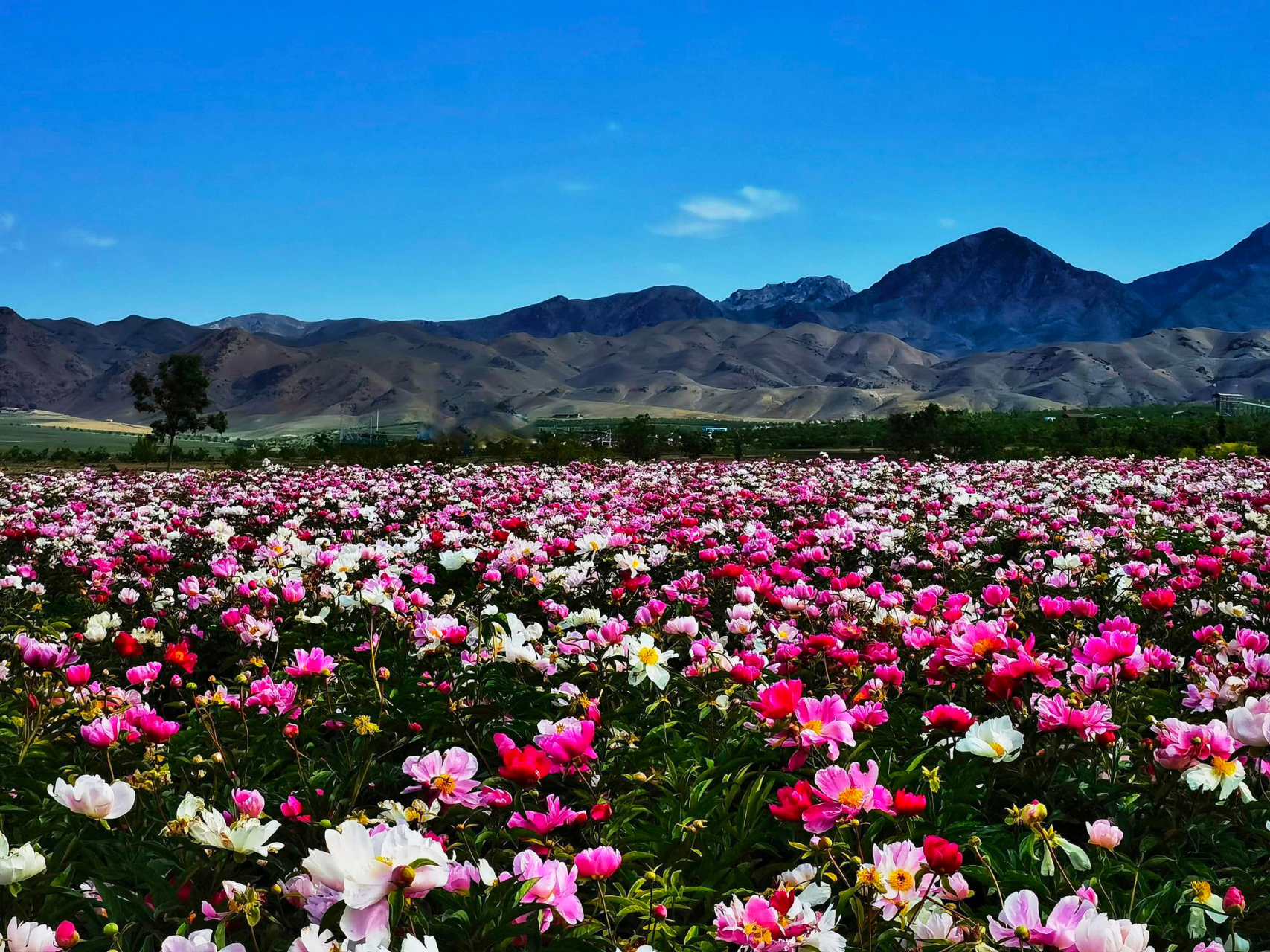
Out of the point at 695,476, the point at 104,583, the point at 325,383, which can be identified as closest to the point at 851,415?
the point at 325,383

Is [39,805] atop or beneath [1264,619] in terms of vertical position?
beneath

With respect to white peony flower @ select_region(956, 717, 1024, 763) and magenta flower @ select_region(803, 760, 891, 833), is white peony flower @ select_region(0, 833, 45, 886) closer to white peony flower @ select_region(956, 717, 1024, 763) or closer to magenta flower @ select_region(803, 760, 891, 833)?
magenta flower @ select_region(803, 760, 891, 833)

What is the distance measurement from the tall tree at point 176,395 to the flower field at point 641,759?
922 inches

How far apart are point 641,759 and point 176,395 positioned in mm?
28209

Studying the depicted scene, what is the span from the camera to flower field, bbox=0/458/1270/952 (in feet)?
5.78

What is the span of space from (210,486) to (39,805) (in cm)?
1179

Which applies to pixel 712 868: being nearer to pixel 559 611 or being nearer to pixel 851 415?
pixel 559 611

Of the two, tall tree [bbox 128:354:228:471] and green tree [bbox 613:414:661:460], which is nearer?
green tree [bbox 613:414:661:460]

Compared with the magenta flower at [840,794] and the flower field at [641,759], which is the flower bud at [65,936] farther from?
the magenta flower at [840,794]

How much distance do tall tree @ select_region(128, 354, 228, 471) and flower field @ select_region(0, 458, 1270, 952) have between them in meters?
23.4

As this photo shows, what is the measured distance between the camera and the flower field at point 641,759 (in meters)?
1.76

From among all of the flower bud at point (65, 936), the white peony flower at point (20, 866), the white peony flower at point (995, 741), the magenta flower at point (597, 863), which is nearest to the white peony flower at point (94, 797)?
the white peony flower at point (20, 866)

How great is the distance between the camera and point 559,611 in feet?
13.5

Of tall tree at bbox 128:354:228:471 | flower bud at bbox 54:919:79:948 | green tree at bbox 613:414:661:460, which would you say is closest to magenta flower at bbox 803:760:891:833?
flower bud at bbox 54:919:79:948
